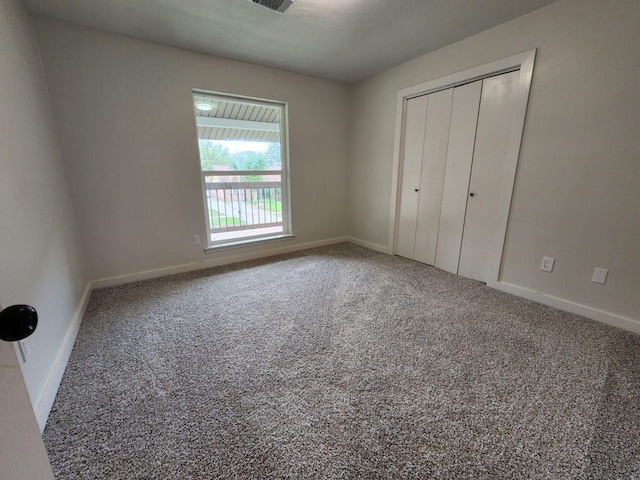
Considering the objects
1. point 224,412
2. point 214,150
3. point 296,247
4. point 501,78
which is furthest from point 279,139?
point 224,412

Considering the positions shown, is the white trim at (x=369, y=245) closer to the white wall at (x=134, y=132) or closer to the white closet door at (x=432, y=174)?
the white closet door at (x=432, y=174)

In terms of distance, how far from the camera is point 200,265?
9.82ft

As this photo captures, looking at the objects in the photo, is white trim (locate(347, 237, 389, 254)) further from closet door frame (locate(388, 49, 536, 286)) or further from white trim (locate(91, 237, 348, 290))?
closet door frame (locate(388, 49, 536, 286))

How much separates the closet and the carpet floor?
2.29ft

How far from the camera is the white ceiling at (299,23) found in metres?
1.90

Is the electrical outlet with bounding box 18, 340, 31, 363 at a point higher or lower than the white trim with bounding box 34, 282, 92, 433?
higher

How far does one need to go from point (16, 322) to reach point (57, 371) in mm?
1477

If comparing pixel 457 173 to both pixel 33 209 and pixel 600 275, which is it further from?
pixel 33 209

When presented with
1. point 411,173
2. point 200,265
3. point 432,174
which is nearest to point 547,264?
point 432,174

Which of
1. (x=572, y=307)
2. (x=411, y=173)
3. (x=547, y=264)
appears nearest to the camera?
(x=572, y=307)

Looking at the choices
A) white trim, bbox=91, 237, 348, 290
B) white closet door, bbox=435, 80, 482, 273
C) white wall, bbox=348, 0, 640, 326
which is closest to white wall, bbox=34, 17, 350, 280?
white trim, bbox=91, 237, 348, 290

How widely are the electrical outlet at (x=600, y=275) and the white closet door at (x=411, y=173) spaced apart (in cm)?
159

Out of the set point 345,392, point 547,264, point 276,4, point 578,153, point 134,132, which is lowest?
point 345,392

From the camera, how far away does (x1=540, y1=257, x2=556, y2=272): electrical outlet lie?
2117 millimetres
